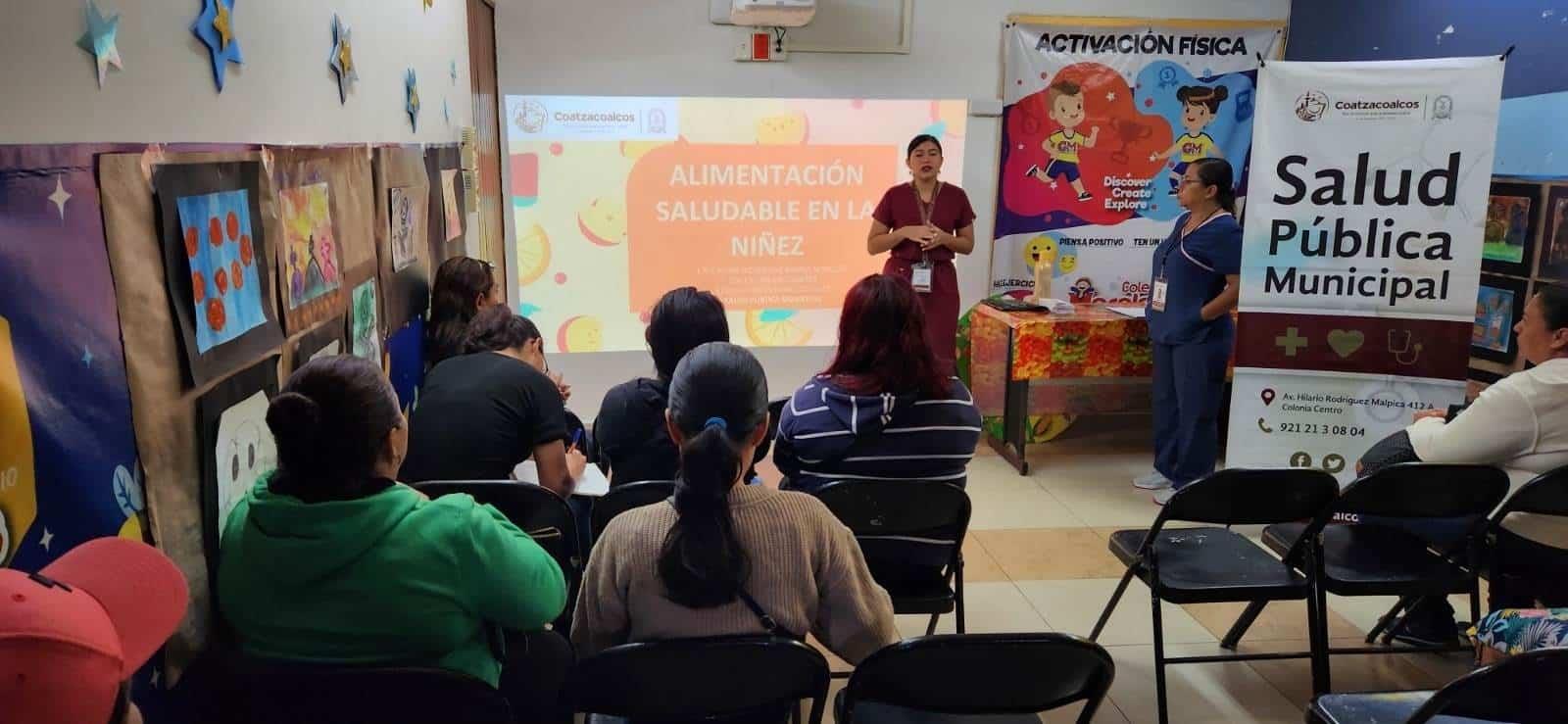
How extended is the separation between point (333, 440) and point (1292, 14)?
5.21m

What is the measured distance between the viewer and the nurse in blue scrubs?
3.73 meters

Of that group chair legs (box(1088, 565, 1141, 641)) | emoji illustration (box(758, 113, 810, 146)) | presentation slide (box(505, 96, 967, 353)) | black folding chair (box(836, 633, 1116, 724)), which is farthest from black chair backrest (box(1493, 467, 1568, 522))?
emoji illustration (box(758, 113, 810, 146))

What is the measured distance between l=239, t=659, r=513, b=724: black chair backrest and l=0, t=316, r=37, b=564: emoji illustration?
0.35 metres

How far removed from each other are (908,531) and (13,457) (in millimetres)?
1606

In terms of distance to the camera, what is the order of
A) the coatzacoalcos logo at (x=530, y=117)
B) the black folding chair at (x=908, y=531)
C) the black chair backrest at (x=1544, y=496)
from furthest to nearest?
1. the coatzacoalcos logo at (x=530, y=117)
2. the black chair backrest at (x=1544, y=496)
3. the black folding chair at (x=908, y=531)

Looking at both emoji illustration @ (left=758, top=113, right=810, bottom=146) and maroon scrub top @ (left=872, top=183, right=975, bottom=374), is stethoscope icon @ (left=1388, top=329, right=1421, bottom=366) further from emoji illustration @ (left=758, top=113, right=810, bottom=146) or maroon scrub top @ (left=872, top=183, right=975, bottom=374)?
emoji illustration @ (left=758, top=113, right=810, bottom=146)

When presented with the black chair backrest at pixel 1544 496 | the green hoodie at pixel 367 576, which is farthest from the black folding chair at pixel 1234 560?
the green hoodie at pixel 367 576

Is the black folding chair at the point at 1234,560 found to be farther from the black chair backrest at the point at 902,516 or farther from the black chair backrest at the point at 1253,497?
the black chair backrest at the point at 902,516

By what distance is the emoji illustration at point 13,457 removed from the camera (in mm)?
960

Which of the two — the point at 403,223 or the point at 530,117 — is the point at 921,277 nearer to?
the point at 530,117

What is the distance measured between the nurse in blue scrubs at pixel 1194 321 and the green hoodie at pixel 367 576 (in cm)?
316

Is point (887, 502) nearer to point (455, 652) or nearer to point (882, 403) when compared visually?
point (882, 403)

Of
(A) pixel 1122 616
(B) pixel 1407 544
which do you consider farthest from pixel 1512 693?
(A) pixel 1122 616

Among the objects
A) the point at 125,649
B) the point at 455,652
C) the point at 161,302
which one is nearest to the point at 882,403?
the point at 455,652
